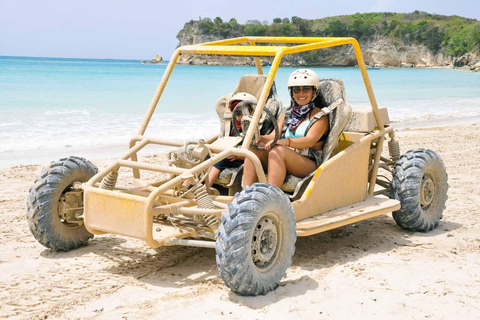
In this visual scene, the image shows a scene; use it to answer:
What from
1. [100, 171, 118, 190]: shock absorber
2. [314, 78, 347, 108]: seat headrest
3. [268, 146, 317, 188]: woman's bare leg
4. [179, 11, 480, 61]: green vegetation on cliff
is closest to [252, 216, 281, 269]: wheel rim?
[268, 146, 317, 188]: woman's bare leg

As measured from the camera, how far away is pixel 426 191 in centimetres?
721

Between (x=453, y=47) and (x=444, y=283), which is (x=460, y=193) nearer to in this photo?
(x=444, y=283)

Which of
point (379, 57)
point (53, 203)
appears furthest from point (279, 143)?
point (379, 57)

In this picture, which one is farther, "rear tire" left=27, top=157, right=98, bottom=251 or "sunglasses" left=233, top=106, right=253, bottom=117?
"sunglasses" left=233, top=106, right=253, bottom=117

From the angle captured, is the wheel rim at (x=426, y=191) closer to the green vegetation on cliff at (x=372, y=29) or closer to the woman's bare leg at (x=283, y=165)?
the woman's bare leg at (x=283, y=165)

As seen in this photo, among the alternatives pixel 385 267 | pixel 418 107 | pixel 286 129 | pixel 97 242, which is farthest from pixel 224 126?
pixel 418 107

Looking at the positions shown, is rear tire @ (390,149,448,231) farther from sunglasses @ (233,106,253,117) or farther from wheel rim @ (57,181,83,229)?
wheel rim @ (57,181,83,229)

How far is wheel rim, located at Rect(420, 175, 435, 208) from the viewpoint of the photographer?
23.4ft

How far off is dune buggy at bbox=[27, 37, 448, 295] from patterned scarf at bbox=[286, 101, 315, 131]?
18 cm

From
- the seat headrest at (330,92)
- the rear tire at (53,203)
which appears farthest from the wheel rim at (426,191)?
the rear tire at (53,203)

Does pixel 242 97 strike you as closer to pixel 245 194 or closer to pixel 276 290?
pixel 245 194

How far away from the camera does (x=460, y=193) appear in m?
9.00

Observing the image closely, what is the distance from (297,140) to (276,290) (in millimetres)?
1512

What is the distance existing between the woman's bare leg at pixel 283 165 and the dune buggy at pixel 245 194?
0.10m
